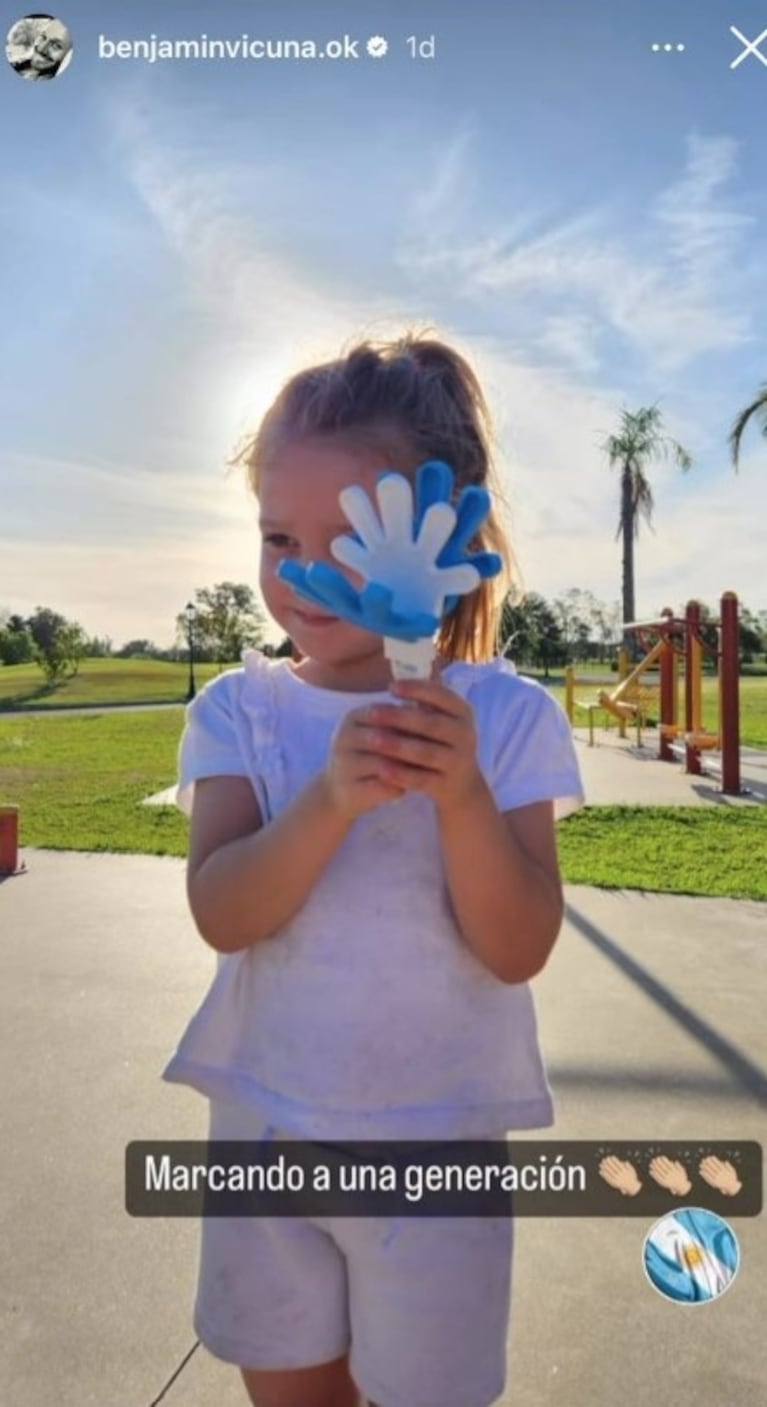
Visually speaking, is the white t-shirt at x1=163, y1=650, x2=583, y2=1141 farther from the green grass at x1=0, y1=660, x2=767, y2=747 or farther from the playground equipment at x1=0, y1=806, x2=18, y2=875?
the green grass at x1=0, y1=660, x2=767, y2=747

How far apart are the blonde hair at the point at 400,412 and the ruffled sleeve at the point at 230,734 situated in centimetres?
21

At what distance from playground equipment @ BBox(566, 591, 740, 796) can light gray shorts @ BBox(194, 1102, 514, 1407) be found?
8017 millimetres

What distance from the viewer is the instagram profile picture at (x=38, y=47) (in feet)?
10.7

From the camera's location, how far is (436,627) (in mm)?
883

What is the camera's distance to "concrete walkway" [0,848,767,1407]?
5.89 ft

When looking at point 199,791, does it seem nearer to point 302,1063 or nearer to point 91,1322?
point 302,1063

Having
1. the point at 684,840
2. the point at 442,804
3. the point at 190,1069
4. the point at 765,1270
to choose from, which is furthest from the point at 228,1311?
the point at 684,840

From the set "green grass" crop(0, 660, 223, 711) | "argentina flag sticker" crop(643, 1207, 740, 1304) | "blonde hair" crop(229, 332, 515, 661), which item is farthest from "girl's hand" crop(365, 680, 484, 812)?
"green grass" crop(0, 660, 223, 711)

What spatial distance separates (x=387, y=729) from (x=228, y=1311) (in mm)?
656

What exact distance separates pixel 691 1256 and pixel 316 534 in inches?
57.3

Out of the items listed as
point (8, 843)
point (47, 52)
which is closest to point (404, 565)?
point (47, 52)

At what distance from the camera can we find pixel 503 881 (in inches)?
40.0
